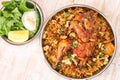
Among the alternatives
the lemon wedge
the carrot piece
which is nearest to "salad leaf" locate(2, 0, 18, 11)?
the lemon wedge

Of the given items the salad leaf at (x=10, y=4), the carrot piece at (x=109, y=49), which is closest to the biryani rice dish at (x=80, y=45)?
the carrot piece at (x=109, y=49)

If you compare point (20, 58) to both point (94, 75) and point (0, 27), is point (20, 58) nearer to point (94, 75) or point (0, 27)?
point (0, 27)

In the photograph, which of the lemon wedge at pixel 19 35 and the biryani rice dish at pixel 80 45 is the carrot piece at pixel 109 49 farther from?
the lemon wedge at pixel 19 35

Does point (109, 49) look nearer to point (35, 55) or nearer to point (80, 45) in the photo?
point (80, 45)

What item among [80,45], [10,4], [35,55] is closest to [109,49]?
[80,45]

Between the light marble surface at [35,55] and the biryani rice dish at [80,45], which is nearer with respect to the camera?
the biryani rice dish at [80,45]

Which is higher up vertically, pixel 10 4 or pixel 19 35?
pixel 10 4
